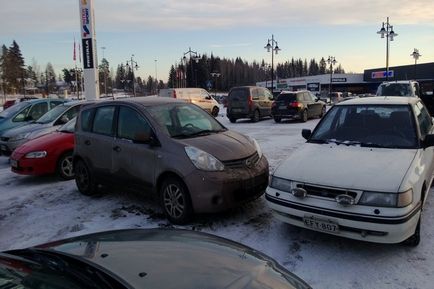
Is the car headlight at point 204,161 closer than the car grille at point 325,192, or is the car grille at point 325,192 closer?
the car grille at point 325,192

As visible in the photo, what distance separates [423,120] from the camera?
6.36 metres

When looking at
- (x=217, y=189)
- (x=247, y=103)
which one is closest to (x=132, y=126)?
(x=217, y=189)

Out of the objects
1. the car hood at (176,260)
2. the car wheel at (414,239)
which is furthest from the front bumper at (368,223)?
the car hood at (176,260)

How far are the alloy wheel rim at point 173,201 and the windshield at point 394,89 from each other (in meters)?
13.4

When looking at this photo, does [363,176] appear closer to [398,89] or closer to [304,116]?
[398,89]

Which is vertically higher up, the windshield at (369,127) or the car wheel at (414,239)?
the windshield at (369,127)

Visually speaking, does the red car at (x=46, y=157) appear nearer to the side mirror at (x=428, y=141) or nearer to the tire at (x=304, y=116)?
the side mirror at (x=428, y=141)

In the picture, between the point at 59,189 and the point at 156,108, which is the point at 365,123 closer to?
the point at 156,108

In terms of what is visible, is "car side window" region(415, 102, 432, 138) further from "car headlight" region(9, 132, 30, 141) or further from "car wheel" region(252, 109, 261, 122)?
"car wheel" region(252, 109, 261, 122)

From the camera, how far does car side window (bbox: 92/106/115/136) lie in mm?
6929

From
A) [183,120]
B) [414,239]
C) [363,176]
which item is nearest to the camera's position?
[363,176]

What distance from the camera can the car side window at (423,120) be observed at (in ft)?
19.5

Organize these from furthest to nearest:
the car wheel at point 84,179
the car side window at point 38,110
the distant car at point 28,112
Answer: the car side window at point 38,110, the distant car at point 28,112, the car wheel at point 84,179

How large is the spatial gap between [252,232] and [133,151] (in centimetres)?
213
